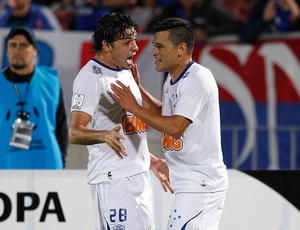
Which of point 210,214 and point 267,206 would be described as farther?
point 267,206

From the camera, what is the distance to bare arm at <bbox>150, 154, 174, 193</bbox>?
8.20m

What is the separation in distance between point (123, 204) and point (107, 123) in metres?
0.57

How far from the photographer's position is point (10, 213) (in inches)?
342

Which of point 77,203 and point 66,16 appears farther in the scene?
point 66,16

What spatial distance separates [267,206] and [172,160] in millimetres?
A: 1363

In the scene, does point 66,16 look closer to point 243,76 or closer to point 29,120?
point 243,76

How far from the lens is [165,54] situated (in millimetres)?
7727

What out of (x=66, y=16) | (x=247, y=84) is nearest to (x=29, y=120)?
(x=247, y=84)

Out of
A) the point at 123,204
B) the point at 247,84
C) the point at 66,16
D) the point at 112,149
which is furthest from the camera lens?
the point at 66,16

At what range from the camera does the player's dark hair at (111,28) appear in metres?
7.83

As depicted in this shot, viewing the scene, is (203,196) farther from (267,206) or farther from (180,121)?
(267,206)

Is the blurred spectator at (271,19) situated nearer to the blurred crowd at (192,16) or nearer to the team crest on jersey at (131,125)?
the blurred crowd at (192,16)

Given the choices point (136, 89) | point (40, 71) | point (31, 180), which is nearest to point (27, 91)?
point (40, 71)

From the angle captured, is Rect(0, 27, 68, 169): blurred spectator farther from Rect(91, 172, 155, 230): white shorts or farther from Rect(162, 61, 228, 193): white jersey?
Rect(162, 61, 228, 193): white jersey
